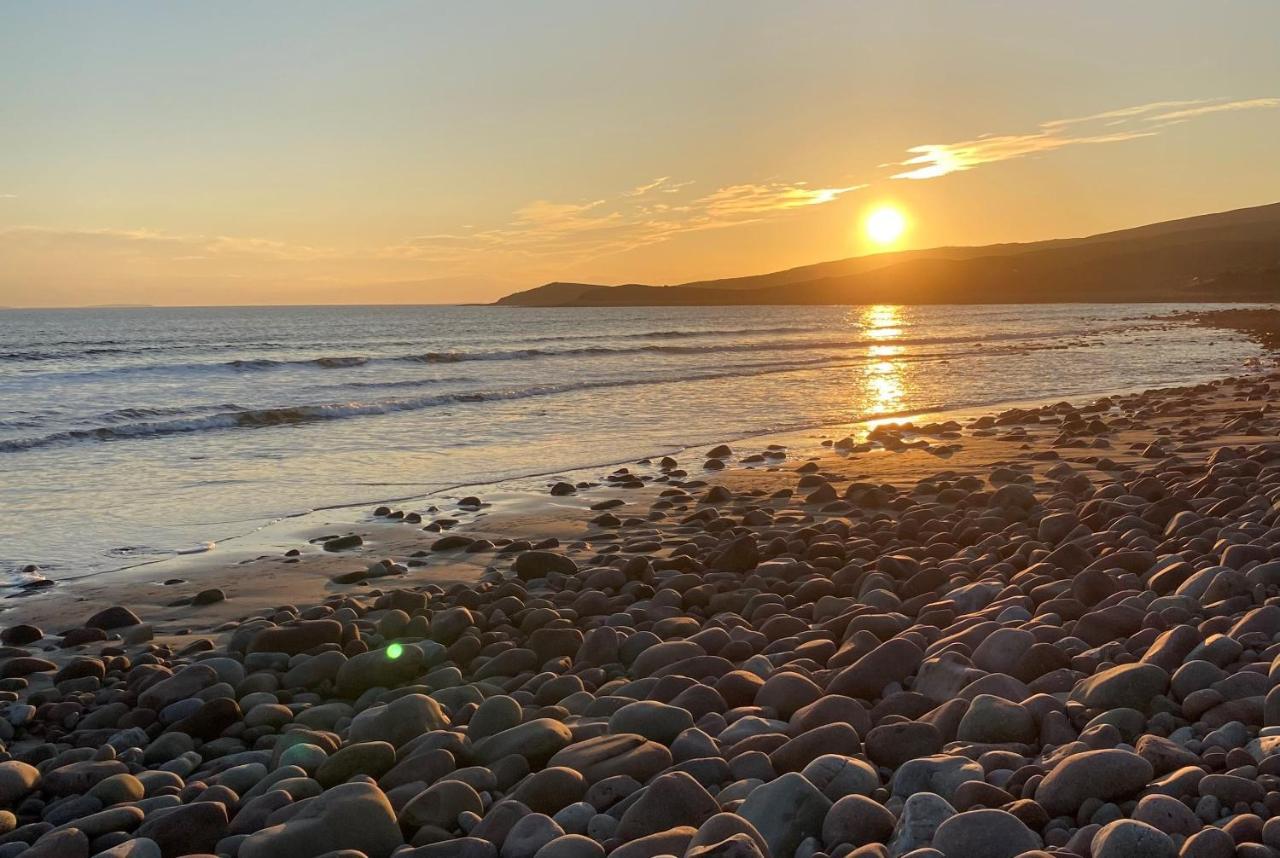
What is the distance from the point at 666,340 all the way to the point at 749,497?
39750 mm

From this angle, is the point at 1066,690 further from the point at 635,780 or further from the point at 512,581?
the point at 512,581

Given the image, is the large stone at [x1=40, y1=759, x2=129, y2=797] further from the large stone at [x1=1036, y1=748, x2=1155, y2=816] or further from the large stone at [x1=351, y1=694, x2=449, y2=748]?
the large stone at [x1=1036, y1=748, x2=1155, y2=816]

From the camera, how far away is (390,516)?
1016 centimetres

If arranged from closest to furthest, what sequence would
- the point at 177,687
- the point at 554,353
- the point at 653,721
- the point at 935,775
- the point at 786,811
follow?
the point at 786,811 → the point at 935,775 → the point at 653,721 → the point at 177,687 → the point at 554,353

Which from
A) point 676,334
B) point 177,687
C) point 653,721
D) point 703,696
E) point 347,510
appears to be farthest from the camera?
point 676,334

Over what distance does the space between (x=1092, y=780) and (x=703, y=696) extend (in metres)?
1.74

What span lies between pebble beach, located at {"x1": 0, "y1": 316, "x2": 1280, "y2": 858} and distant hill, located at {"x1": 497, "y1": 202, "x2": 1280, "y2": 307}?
106 m

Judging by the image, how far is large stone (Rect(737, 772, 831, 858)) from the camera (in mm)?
2908

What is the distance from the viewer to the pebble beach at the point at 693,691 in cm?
292

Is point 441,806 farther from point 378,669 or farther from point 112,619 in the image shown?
point 112,619

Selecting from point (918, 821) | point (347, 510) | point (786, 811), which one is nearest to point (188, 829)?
point (786, 811)

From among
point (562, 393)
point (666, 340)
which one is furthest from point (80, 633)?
point (666, 340)

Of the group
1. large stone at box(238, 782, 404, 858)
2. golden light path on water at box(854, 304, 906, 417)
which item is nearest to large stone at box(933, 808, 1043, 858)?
large stone at box(238, 782, 404, 858)

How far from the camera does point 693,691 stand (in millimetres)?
4250
